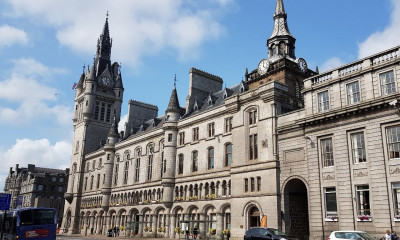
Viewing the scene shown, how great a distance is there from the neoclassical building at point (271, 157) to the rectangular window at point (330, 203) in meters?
0.08

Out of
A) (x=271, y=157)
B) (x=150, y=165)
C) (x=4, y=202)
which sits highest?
(x=150, y=165)

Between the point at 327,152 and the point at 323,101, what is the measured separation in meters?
4.47

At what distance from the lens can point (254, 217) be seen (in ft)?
121

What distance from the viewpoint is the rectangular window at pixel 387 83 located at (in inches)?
1089

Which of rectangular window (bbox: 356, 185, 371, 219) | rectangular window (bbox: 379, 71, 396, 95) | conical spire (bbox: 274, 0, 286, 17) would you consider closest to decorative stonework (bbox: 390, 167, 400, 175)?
rectangular window (bbox: 356, 185, 371, 219)

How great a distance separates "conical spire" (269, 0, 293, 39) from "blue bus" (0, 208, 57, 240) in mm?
35742

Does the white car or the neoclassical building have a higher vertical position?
the neoclassical building

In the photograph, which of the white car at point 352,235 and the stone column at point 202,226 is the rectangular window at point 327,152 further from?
the stone column at point 202,226

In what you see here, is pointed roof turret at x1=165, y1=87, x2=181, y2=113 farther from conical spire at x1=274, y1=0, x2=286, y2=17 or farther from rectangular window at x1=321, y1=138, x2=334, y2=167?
rectangular window at x1=321, y1=138, x2=334, y2=167

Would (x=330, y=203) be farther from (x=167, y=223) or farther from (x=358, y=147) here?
(x=167, y=223)

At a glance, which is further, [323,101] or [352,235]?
[323,101]

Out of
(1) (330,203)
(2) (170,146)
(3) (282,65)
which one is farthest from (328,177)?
(2) (170,146)

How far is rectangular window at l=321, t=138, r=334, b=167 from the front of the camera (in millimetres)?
31047

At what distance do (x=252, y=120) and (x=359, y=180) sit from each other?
13.6 m
